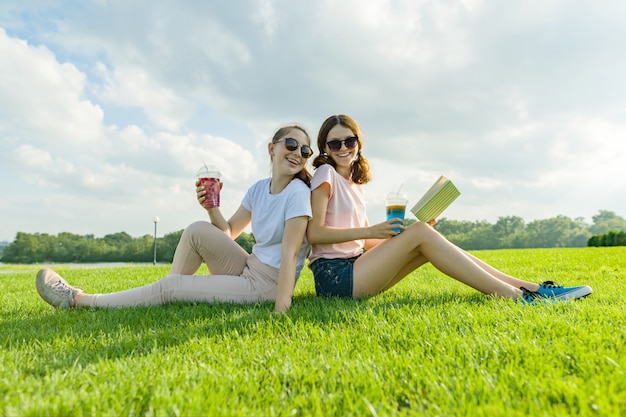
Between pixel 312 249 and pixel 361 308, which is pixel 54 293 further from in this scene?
pixel 361 308

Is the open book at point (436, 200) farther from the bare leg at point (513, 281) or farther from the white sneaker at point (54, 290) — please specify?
the white sneaker at point (54, 290)

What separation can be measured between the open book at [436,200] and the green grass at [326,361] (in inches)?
29.9

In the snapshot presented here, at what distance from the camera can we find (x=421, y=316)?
3133mm

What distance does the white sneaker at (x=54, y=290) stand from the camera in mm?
3958

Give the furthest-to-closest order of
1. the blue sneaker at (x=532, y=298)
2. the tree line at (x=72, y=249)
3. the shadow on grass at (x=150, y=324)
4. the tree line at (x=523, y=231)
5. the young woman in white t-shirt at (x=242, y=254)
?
the tree line at (x=72, y=249) < the tree line at (x=523, y=231) < the young woman in white t-shirt at (x=242, y=254) < the blue sneaker at (x=532, y=298) < the shadow on grass at (x=150, y=324)

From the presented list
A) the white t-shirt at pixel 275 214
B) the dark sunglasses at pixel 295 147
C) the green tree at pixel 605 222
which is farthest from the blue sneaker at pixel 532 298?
the green tree at pixel 605 222

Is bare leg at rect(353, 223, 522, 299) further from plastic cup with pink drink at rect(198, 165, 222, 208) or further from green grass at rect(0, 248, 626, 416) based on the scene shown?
plastic cup with pink drink at rect(198, 165, 222, 208)

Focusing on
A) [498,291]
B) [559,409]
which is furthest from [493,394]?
[498,291]

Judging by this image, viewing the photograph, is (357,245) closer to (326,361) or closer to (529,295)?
(529,295)

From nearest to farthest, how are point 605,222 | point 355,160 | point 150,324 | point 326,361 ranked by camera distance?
point 326,361 → point 150,324 → point 355,160 → point 605,222

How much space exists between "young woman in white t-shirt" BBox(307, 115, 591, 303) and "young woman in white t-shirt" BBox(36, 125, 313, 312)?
19 cm

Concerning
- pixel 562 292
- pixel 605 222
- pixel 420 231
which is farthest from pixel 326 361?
pixel 605 222

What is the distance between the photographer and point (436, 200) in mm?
3707

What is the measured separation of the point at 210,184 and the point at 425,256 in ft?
6.39
